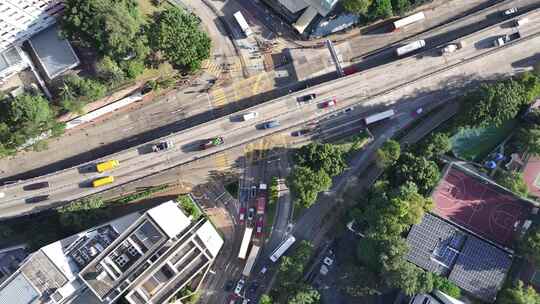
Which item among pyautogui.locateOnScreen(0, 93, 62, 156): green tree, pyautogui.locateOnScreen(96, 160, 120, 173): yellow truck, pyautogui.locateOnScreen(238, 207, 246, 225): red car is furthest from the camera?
pyautogui.locateOnScreen(238, 207, 246, 225): red car

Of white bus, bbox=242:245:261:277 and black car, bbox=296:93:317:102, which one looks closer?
black car, bbox=296:93:317:102

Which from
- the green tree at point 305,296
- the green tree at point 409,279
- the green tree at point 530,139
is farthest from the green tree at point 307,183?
the green tree at point 530,139

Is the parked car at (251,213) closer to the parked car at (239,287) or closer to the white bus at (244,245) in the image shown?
the white bus at (244,245)

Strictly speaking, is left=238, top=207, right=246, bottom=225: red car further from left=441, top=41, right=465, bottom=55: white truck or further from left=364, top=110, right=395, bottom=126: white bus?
left=441, top=41, right=465, bottom=55: white truck

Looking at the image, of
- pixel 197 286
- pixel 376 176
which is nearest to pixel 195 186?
pixel 197 286

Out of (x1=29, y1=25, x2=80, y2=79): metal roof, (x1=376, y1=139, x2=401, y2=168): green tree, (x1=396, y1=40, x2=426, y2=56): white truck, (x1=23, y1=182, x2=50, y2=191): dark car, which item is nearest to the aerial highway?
(x1=23, y1=182, x2=50, y2=191): dark car

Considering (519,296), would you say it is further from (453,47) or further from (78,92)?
(78,92)
